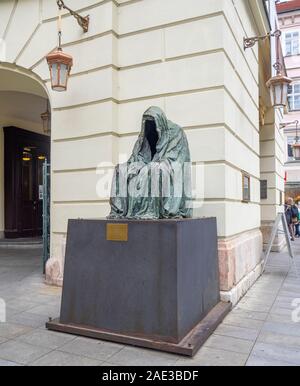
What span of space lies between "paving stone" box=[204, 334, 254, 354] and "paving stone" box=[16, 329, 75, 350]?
4.68 feet

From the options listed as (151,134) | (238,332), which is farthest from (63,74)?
(238,332)

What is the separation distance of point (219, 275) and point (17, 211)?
29.2 ft

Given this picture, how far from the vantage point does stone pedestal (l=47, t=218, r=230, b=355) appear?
3.49m

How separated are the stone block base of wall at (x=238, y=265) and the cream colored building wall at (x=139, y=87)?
10 cm

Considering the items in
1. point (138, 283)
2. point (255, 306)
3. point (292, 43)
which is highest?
point (292, 43)

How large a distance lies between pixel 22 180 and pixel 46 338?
31.0ft

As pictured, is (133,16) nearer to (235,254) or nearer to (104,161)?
(104,161)

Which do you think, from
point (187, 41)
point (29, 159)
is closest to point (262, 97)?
point (187, 41)

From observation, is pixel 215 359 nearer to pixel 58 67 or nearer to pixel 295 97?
pixel 58 67

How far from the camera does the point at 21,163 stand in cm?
1238

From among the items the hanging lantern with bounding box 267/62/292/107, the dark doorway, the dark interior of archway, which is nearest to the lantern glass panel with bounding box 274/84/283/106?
the hanging lantern with bounding box 267/62/292/107

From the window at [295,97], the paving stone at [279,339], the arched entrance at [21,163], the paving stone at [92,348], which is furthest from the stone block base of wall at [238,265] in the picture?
the window at [295,97]

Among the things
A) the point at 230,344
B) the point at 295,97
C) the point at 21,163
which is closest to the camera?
the point at 230,344
